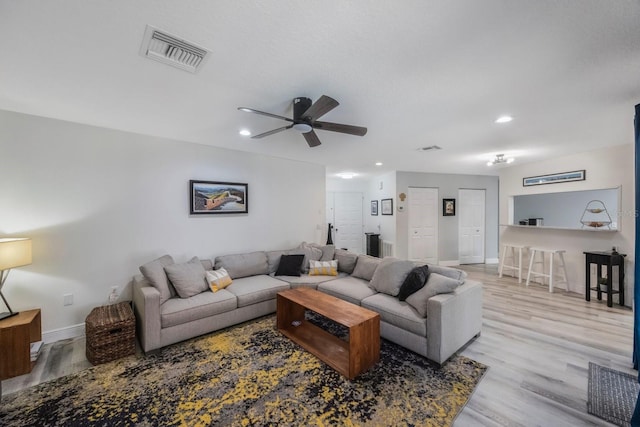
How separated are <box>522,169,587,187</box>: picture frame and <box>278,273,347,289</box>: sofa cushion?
4360 millimetres

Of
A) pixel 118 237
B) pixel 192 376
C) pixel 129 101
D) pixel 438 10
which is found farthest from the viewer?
pixel 118 237

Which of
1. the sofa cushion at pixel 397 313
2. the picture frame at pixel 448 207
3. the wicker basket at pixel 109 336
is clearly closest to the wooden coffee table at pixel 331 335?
the sofa cushion at pixel 397 313

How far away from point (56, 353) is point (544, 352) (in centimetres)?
500

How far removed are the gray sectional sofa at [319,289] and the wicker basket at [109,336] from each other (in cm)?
12

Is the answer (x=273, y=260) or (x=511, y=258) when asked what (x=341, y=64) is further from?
(x=511, y=258)

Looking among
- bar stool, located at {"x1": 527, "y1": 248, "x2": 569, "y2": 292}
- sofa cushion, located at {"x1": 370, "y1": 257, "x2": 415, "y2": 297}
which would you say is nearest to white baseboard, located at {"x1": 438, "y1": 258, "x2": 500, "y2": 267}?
bar stool, located at {"x1": 527, "y1": 248, "x2": 569, "y2": 292}

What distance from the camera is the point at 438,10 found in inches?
50.9

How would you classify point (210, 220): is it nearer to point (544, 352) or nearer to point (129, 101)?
point (129, 101)

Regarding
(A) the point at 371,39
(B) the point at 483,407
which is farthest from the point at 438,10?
(B) the point at 483,407

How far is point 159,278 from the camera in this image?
2736 millimetres

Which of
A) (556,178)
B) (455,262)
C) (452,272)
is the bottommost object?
(455,262)

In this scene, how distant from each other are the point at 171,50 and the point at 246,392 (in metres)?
2.56

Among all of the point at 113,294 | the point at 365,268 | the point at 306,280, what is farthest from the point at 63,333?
the point at 365,268

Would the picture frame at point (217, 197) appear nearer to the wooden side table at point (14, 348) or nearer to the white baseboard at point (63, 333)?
the white baseboard at point (63, 333)
